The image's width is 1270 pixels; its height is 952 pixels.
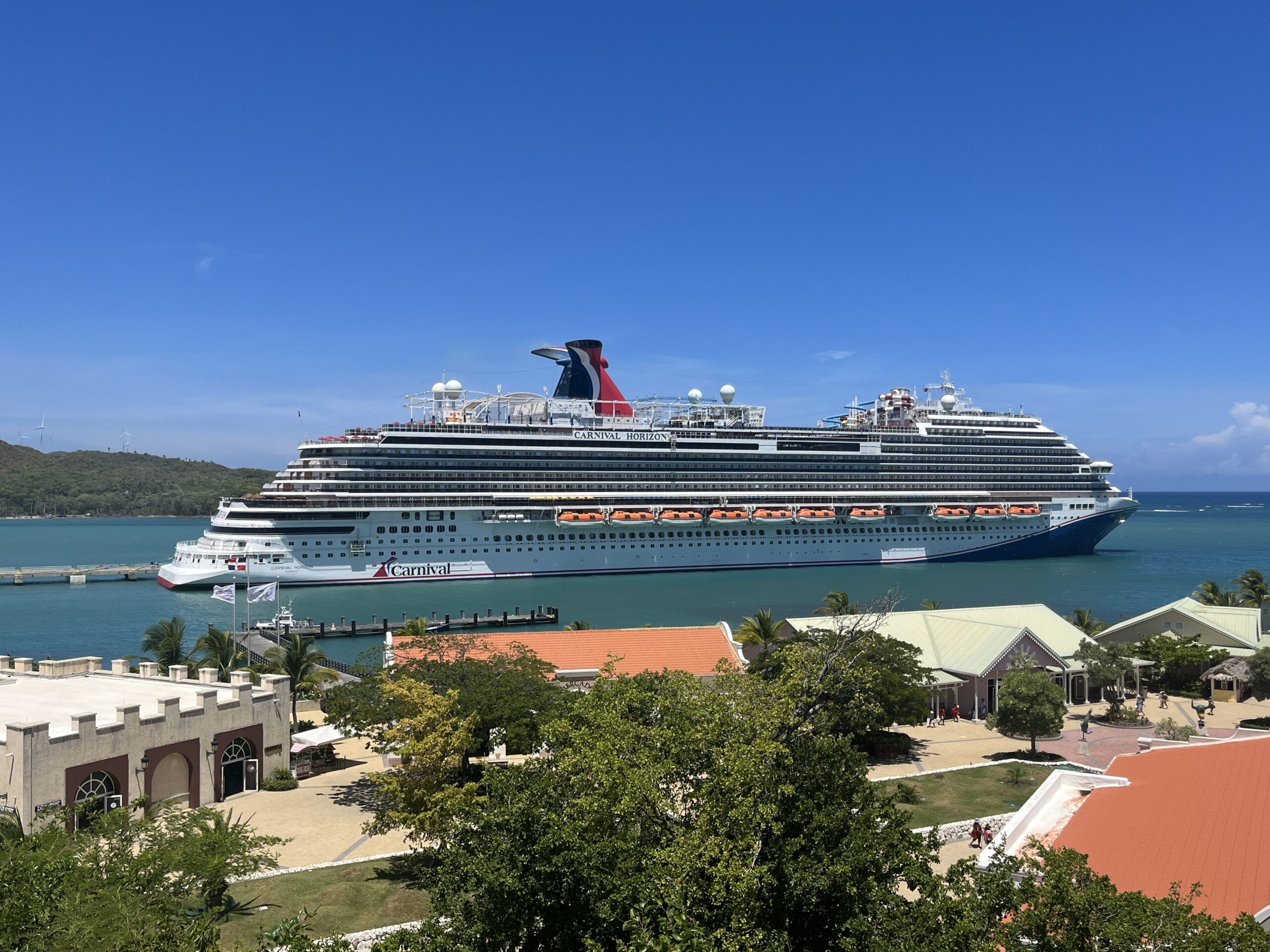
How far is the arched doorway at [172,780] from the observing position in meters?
18.0

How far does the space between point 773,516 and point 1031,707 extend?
49408mm

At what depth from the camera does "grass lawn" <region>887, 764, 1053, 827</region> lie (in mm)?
18141

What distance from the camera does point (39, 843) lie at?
12.1 metres

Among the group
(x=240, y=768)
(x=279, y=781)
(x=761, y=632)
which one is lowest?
(x=279, y=781)

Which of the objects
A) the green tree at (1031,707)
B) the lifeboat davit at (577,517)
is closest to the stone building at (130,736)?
the green tree at (1031,707)

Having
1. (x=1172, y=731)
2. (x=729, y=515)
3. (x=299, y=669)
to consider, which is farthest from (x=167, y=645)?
(x=729, y=515)

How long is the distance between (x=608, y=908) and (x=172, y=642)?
29.9 meters

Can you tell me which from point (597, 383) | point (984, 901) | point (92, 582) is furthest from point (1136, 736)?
point (92, 582)

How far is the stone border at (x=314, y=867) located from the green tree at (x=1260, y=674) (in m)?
26.9

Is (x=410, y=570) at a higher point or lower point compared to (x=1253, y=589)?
higher

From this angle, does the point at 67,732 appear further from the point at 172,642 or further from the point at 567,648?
the point at 172,642

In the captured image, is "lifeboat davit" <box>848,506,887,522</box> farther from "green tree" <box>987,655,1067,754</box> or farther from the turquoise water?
"green tree" <box>987,655,1067,754</box>

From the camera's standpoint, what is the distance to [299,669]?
2959 centimetres

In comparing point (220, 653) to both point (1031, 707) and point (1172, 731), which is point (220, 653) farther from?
point (1172, 731)
